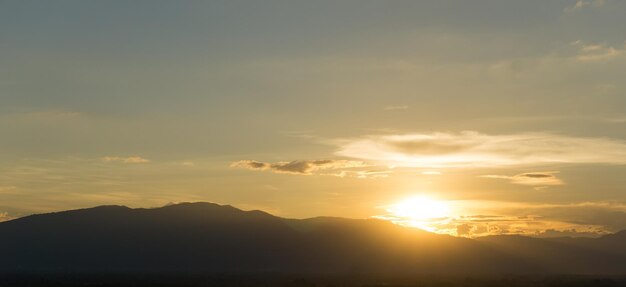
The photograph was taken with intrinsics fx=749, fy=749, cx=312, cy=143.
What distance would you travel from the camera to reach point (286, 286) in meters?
117

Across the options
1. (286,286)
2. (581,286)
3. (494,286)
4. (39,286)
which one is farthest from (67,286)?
(581,286)

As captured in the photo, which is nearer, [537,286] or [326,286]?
[326,286]

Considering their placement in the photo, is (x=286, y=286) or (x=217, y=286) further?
(x=217, y=286)

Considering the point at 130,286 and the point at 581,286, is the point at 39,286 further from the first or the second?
the point at 581,286

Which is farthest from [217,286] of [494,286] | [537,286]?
[537,286]

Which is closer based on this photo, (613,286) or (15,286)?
(15,286)

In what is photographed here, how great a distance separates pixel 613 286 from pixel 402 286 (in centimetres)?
3852

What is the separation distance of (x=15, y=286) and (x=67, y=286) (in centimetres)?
788

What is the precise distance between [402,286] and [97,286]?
4884 centimetres

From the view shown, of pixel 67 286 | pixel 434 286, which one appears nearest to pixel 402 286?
pixel 434 286

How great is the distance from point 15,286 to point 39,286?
354 cm

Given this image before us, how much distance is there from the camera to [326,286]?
383 feet

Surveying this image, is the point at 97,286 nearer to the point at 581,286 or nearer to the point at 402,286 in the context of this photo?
the point at 402,286

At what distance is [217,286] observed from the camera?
4941 inches
